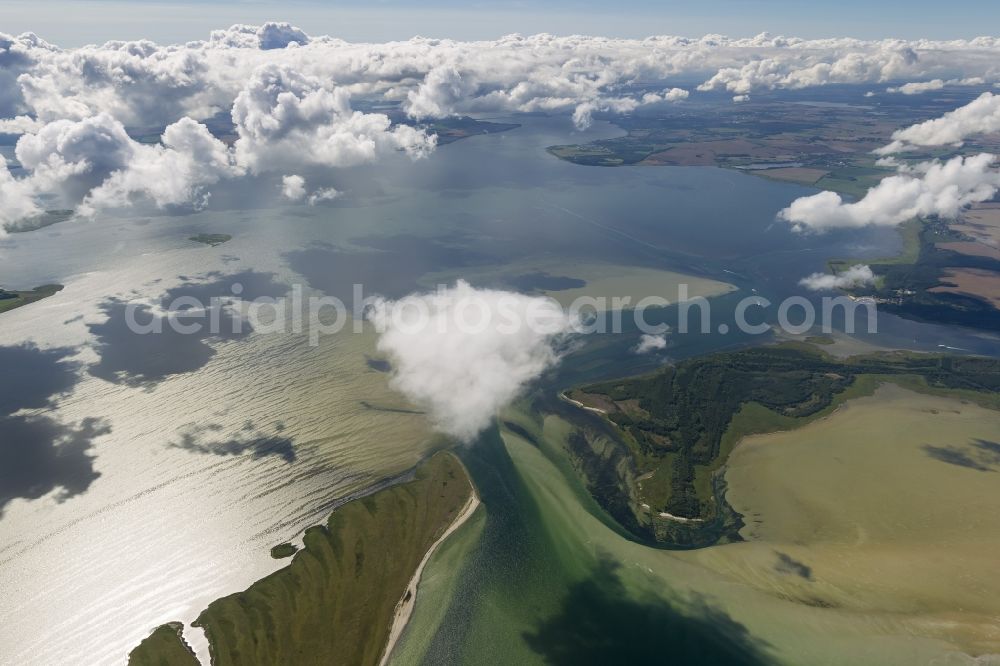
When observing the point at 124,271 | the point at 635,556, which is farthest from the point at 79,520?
the point at 124,271

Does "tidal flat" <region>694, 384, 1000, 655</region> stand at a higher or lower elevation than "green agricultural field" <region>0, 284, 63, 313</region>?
lower

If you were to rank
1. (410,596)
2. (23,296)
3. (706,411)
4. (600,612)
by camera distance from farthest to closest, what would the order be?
1. (23,296)
2. (706,411)
3. (410,596)
4. (600,612)

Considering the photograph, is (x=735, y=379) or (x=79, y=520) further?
(x=735, y=379)

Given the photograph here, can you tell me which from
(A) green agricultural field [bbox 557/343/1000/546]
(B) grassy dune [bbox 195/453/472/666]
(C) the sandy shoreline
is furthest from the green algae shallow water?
(A) green agricultural field [bbox 557/343/1000/546]

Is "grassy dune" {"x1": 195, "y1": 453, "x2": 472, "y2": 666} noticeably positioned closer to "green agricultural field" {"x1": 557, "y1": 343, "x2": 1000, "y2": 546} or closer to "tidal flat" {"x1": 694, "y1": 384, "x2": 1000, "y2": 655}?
"green agricultural field" {"x1": 557, "y1": 343, "x2": 1000, "y2": 546}

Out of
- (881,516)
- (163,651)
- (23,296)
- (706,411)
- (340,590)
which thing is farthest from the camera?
(23,296)

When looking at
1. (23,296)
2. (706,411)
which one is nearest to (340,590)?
(706,411)

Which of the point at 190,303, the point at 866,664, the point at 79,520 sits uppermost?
the point at 190,303

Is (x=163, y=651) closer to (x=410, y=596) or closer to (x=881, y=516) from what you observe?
(x=410, y=596)

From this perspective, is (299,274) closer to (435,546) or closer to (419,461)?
(419,461)
